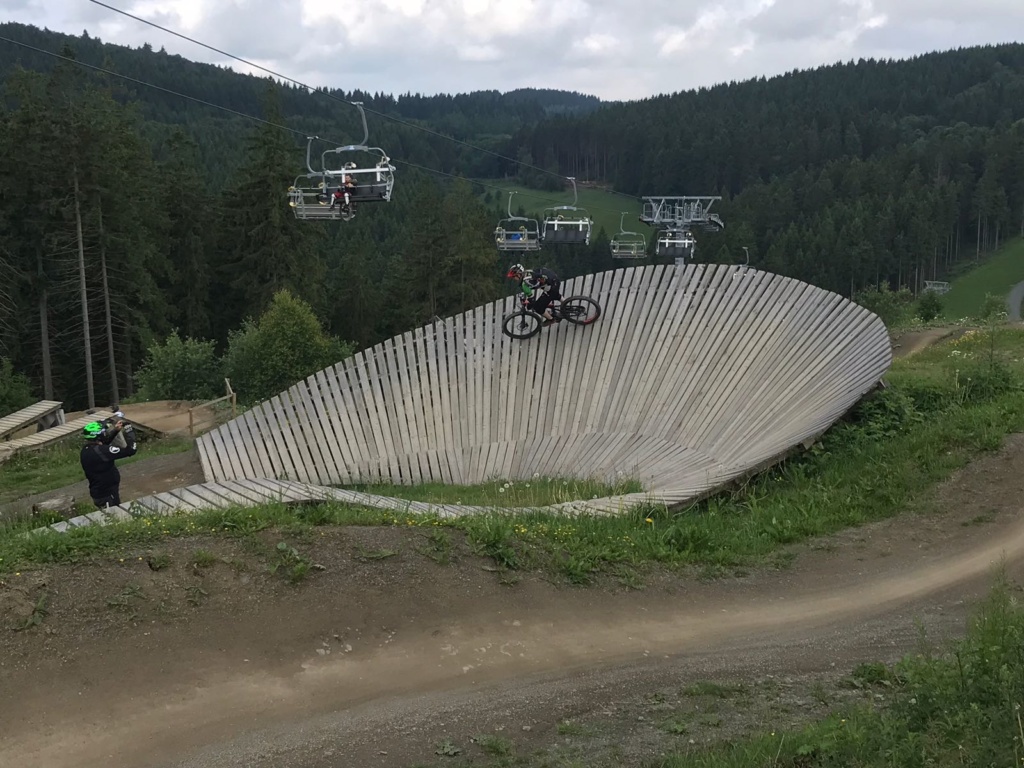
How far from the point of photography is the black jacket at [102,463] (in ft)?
32.6

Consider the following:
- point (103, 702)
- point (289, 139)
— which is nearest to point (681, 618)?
point (103, 702)

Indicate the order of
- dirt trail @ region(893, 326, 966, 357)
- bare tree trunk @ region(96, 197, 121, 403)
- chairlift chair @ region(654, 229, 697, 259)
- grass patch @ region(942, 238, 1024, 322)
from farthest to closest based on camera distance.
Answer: grass patch @ region(942, 238, 1024, 322), bare tree trunk @ region(96, 197, 121, 403), chairlift chair @ region(654, 229, 697, 259), dirt trail @ region(893, 326, 966, 357)

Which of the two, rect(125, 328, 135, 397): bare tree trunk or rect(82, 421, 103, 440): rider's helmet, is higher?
rect(82, 421, 103, 440): rider's helmet

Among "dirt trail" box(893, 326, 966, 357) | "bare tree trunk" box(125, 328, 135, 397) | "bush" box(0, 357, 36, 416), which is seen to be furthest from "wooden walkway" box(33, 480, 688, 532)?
"bare tree trunk" box(125, 328, 135, 397)

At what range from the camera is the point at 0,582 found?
6.41m

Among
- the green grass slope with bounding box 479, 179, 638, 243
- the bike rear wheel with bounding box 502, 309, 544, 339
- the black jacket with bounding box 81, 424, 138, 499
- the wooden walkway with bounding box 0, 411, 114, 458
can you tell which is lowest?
the wooden walkway with bounding box 0, 411, 114, 458

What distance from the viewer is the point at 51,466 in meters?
16.3

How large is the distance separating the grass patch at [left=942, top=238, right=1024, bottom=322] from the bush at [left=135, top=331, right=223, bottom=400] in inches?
2427

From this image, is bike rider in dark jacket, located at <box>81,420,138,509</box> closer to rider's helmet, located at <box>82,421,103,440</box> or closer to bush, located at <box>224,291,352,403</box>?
rider's helmet, located at <box>82,421,103,440</box>

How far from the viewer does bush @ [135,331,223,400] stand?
91.8 feet

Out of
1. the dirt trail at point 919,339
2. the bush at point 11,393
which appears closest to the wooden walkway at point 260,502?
the dirt trail at point 919,339

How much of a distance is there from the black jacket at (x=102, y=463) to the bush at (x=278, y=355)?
58.2 ft

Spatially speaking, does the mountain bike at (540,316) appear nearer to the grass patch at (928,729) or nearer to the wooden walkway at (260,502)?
the wooden walkway at (260,502)

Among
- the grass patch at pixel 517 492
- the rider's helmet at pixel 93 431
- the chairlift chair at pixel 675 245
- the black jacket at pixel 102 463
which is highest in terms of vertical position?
the chairlift chair at pixel 675 245
